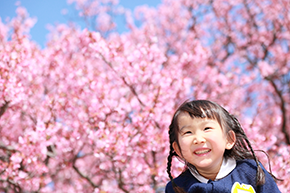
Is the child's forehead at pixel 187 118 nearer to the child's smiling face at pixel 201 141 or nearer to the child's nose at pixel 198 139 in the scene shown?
the child's smiling face at pixel 201 141

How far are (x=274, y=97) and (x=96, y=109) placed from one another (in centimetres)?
711

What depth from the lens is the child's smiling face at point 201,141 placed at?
59.9 inches

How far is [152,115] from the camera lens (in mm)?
4043

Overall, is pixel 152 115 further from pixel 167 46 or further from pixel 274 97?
pixel 274 97

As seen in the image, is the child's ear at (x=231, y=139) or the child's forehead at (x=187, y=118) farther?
the child's ear at (x=231, y=139)

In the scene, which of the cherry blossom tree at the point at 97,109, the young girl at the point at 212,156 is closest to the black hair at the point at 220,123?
the young girl at the point at 212,156

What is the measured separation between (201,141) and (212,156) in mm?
131

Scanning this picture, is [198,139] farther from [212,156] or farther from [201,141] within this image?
[212,156]

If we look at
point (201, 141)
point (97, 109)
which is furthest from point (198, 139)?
point (97, 109)

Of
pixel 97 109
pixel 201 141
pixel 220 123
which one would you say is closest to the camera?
pixel 201 141

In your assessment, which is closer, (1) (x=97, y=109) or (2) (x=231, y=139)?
(2) (x=231, y=139)

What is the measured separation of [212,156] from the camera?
1.54 meters

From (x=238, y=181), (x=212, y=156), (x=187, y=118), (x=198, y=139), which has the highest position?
(x=187, y=118)

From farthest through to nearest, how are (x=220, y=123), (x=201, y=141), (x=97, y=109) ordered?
1. (x=97, y=109)
2. (x=220, y=123)
3. (x=201, y=141)
